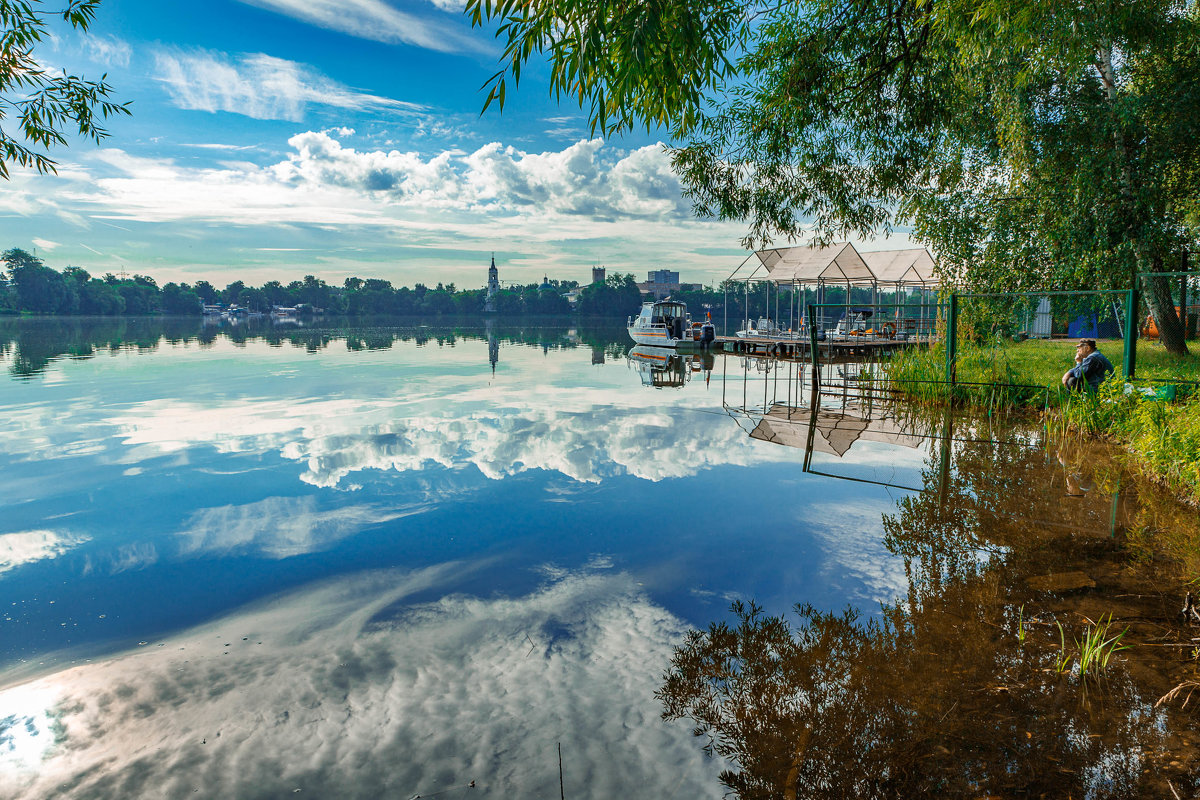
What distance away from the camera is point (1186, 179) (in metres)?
13.5

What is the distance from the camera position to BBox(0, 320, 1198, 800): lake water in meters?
2.72

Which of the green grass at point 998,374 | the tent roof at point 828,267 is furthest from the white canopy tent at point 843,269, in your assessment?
the green grass at point 998,374

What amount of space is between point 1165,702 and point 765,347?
2916 centimetres

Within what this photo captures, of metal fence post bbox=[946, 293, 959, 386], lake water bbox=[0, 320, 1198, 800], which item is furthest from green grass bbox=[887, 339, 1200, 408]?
lake water bbox=[0, 320, 1198, 800]

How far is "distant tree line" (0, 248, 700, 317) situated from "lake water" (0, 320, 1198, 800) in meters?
106

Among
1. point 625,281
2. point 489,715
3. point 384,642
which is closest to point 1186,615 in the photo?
point 489,715

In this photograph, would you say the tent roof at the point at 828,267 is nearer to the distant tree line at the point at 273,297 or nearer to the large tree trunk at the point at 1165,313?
the large tree trunk at the point at 1165,313

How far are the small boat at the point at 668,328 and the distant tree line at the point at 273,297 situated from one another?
77.2m

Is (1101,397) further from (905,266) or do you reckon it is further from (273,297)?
(273,297)

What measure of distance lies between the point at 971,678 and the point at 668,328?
31131mm

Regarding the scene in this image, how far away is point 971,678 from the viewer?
3.21 m

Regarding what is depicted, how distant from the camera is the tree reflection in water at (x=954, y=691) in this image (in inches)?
101

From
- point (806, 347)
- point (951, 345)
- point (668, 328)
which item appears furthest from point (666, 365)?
point (951, 345)

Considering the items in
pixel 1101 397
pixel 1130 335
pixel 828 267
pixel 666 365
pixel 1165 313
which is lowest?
pixel 666 365
